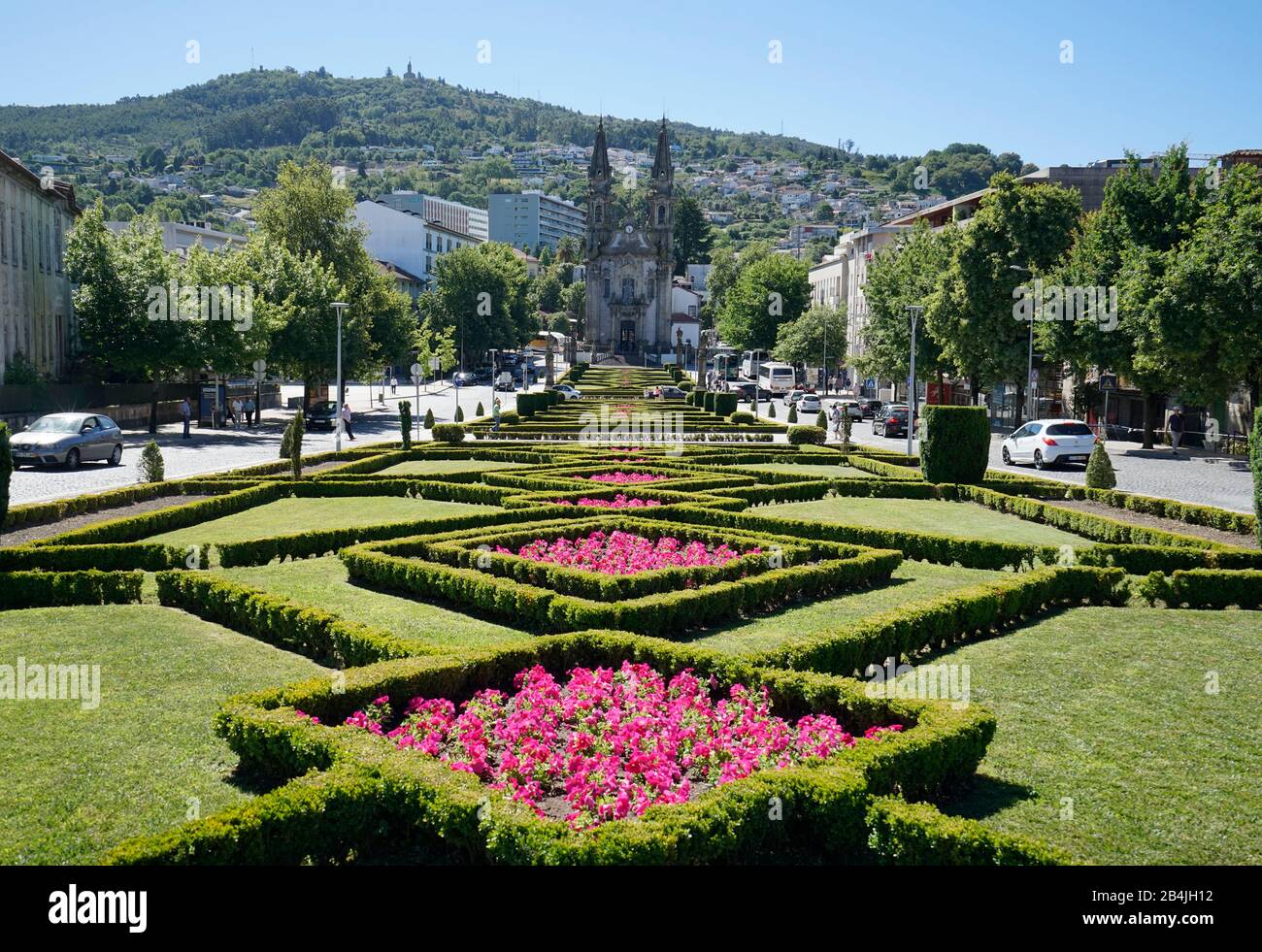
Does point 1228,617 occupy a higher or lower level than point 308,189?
lower

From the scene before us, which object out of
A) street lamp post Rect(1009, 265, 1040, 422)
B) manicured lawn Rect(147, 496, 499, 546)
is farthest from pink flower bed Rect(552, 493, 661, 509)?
street lamp post Rect(1009, 265, 1040, 422)

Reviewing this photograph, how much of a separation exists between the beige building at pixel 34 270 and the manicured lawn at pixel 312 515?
26484 millimetres

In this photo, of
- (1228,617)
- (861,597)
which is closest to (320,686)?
(861,597)

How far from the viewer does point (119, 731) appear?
967cm

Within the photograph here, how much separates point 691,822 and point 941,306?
168 feet

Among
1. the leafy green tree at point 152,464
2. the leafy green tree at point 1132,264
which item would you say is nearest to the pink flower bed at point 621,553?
the leafy green tree at point 152,464

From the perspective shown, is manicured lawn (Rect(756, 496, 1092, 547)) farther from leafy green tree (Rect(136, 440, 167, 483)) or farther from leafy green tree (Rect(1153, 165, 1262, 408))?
leafy green tree (Rect(1153, 165, 1262, 408))

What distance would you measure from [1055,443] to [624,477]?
1648 centimetres

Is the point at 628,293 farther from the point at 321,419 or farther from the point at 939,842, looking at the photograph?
the point at 939,842

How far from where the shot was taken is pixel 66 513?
2066 cm

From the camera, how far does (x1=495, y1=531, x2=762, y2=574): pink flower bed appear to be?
1554cm

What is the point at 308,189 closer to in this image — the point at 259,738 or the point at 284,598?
the point at 284,598

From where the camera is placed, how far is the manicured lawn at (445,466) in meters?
31.8

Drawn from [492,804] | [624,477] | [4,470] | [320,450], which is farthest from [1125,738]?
[320,450]
